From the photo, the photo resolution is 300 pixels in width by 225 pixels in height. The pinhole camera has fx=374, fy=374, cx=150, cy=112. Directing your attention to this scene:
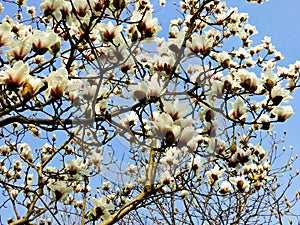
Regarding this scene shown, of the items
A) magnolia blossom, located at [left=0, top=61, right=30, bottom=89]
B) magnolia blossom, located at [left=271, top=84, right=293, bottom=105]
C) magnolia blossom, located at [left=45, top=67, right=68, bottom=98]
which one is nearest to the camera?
magnolia blossom, located at [left=0, top=61, right=30, bottom=89]

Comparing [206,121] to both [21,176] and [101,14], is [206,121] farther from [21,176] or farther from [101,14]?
[21,176]

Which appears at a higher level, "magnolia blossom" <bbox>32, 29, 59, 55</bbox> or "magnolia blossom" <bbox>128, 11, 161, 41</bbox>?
"magnolia blossom" <bbox>128, 11, 161, 41</bbox>

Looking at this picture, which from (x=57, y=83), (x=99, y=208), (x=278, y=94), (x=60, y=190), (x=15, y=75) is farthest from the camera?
(x=99, y=208)

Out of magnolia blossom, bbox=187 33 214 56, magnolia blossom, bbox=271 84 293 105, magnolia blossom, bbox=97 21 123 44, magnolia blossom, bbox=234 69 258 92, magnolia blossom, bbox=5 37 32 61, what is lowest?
magnolia blossom, bbox=271 84 293 105

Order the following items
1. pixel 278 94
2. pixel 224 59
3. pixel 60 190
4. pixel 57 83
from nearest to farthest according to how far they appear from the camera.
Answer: pixel 57 83
pixel 278 94
pixel 224 59
pixel 60 190

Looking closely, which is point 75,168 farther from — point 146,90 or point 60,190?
point 146,90

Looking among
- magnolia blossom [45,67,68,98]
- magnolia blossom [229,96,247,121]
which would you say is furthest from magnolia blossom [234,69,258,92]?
magnolia blossom [45,67,68,98]

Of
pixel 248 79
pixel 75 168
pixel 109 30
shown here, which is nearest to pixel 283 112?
pixel 248 79

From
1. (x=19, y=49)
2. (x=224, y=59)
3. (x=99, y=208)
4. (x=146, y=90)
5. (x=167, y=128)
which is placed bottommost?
(x=167, y=128)

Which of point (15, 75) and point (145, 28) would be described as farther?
point (145, 28)

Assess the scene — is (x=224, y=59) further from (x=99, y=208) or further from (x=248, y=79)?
(x=99, y=208)

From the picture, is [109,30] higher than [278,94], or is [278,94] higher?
[109,30]

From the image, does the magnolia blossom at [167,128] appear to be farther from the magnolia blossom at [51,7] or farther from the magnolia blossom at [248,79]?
the magnolia blossom at [51,7]

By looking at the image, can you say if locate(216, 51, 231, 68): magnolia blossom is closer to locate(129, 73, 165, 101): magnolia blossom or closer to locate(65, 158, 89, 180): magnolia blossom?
locate(129, 73, 165, 101): magnolia blossom
